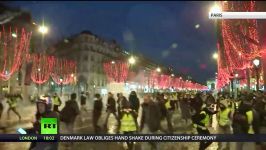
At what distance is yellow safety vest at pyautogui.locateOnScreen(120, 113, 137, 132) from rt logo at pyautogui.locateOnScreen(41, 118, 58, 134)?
15.4 ft

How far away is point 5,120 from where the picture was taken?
83.8ft

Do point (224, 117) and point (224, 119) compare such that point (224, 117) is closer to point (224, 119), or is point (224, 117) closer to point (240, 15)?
point (224, 119)

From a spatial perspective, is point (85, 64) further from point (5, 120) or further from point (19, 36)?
point (5, 120)

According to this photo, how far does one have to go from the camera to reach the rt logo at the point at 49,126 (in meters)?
7.31

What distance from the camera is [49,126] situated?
290 inches

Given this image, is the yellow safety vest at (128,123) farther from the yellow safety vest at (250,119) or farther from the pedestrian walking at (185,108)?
the pedestrian walking at (185,108)

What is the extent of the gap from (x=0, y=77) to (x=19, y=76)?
537 inches

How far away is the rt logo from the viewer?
7309 millimetres

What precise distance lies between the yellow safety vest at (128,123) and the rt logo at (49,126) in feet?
15.4

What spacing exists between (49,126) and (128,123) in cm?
483

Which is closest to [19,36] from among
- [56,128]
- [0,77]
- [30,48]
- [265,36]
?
[30,48]

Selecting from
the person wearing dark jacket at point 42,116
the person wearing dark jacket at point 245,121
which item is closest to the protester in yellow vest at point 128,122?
the person wearing dark jacket at point 245,121

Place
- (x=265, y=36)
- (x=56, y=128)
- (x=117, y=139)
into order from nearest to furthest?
(x=56, y=128) < (x=117, y=139) < (x=265, y=36)

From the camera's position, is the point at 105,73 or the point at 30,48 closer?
the point at 30,48
